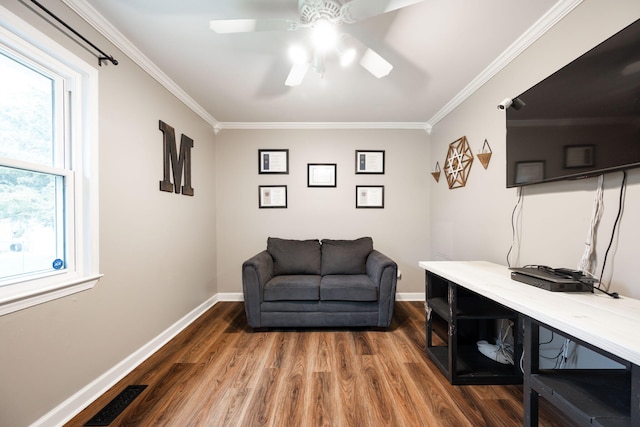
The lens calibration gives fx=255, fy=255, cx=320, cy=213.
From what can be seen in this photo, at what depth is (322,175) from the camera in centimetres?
348

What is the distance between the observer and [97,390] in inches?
63.8

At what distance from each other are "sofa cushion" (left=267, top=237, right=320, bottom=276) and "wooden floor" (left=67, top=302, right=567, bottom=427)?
0.78 meters

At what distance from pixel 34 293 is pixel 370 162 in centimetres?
325

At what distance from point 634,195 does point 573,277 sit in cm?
46

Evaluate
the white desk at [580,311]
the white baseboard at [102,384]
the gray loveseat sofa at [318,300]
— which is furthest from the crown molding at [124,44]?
the white desk at [580,311]

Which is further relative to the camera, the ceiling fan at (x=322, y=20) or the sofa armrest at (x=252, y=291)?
the sofa armrest at (x=252, y=291)

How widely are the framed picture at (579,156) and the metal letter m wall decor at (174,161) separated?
9.63 feet

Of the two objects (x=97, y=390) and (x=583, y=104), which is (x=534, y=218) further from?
(x=97, y=390)

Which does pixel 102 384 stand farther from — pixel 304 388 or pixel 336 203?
pixel 336 203

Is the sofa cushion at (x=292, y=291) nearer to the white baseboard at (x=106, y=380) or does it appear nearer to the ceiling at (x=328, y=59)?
the white baseboard at (x=106, y=380)

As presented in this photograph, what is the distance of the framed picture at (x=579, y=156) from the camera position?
1.30m

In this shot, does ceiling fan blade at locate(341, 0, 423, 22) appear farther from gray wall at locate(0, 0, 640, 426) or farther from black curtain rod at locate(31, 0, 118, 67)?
black curtain rod at locate(31, 0, 118, 67)

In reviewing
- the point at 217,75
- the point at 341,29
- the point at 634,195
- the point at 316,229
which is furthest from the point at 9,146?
the point at 634,195

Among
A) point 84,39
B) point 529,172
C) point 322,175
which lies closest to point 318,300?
point 322,175
